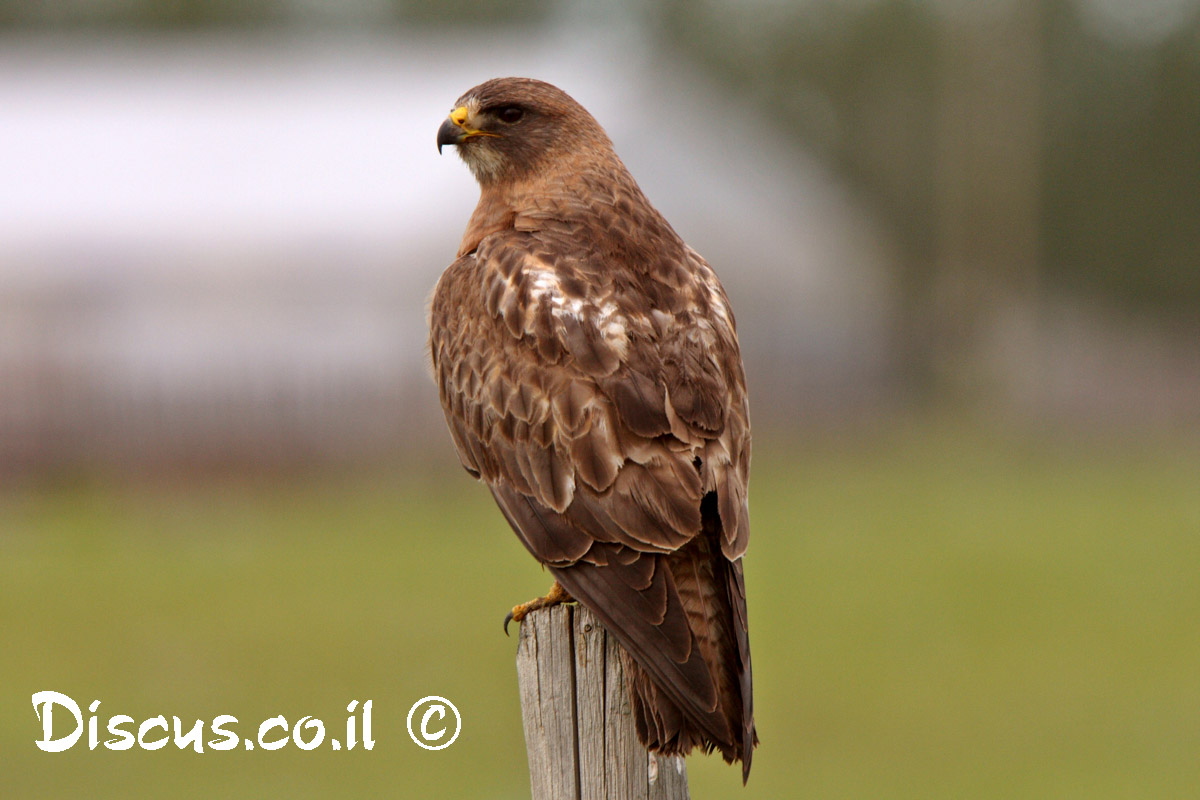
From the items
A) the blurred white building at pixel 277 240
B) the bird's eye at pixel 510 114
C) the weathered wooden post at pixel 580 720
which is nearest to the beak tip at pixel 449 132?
the bird's eye at pixel 510 114

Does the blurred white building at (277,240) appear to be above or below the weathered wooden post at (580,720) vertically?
above

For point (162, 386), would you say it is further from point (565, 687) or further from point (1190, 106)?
point (1190, 106)

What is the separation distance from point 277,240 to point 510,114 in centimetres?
2159

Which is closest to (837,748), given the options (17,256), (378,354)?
(378,354)

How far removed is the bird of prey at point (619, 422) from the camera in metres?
3.80

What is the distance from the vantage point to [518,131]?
220 inches

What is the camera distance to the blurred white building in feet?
83.4

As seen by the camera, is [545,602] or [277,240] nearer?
[545,602]

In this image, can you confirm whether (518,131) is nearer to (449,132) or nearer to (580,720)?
(449,132)

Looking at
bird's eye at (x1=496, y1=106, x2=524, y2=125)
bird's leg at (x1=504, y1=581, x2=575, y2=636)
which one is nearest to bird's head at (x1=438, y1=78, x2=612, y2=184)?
bird's eye at (x1=496, y1=106, x2=524, y2=125)

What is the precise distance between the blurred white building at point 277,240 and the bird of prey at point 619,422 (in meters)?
20.0

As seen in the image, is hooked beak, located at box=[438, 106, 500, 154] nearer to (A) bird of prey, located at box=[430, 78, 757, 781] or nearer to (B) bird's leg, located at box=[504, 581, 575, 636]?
(A) bird of prey, located at box=[430, 78, 757, 781]
